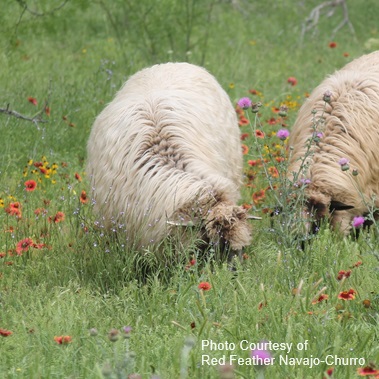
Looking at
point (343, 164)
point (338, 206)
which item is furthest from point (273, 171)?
point (343, 164)

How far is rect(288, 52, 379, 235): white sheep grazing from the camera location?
5.76m

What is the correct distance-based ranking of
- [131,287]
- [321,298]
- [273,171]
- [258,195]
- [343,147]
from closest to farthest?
[321,298]
[131,287]
[343,147]
[258,195]
[273,171]

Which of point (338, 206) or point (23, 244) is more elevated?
point (338, 206)

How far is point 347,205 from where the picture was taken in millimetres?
5715

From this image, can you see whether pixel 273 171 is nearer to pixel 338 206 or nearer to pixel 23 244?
pixel 338 206

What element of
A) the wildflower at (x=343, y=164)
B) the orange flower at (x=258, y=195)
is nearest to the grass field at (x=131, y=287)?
the orange flower at (x=258, y=195)

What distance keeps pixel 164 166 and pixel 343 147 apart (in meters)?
1.43

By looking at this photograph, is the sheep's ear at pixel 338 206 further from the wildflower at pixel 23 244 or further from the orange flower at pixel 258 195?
the wildflower at pixel 23 244

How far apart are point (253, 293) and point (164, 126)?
1.49 metres

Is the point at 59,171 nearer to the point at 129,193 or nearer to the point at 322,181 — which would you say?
the point at 129,193

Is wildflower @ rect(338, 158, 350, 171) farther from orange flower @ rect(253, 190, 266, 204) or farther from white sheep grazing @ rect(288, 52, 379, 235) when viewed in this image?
orange flower @ rect(253, 190, 266, 204)

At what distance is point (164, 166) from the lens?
5277 mm

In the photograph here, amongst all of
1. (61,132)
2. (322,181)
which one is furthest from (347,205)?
(61,132)

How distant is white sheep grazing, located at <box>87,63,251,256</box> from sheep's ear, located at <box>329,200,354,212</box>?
684 millimetres
